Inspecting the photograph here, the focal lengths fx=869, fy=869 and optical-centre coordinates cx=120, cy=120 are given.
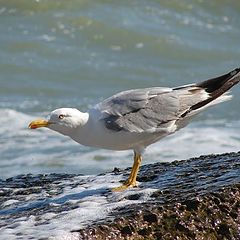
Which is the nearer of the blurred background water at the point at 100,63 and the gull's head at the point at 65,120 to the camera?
the gull's head at the point at 65,120

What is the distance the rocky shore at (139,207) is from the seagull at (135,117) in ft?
0.85

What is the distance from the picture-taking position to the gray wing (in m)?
5.38

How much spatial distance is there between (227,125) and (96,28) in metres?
5.91

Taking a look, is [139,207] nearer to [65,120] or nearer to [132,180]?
[132,180]

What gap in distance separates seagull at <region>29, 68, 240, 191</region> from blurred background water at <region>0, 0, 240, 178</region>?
4.44 metres

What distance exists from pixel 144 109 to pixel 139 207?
3.16 ft

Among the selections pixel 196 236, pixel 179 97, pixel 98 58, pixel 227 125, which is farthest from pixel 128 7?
pixel 196 236

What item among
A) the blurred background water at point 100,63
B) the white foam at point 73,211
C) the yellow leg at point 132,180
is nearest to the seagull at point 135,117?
the yellow leg at point 132,180

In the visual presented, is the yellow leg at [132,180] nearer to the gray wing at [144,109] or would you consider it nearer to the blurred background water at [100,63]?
the gray wing at [144,109]

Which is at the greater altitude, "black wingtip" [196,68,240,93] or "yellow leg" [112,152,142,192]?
"black wingtip" [196,68,240,93]

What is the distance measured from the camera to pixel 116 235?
4434mm

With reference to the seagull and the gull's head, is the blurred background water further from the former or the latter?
the gull's head

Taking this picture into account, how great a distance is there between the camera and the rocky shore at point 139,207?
14.8 ft

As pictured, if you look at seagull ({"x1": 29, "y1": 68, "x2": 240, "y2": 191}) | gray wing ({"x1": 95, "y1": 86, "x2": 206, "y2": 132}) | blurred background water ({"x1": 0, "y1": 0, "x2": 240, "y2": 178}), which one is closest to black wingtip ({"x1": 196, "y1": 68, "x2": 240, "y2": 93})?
seagull ({"x1": 29, "y1": 68, "x2": 240, "y2": 191})
